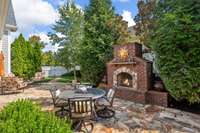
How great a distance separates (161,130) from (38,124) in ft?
14.2

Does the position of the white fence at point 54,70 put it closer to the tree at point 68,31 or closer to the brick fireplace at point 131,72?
the tree at point 68,31

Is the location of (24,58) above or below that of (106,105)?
above

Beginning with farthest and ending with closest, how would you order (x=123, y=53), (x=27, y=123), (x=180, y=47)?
(x=123, y=53) → (x=180, y=47) → (x=27, y=123)

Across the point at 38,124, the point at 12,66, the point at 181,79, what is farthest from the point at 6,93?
the point at 38,124

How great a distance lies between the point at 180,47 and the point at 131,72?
2.94 m

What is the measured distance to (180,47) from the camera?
8.13 m

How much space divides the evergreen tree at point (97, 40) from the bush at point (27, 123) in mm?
9349

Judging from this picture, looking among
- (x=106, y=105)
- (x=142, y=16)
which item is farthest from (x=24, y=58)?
(x=106, y=105)

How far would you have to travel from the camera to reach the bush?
279cm

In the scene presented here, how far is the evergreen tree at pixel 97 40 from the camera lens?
513 inches

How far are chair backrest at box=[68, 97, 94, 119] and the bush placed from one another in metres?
2.15

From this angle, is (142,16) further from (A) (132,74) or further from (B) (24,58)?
(B) (24,58)

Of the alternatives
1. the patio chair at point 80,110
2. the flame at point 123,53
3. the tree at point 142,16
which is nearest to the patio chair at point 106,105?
the patio chair at point 80,110

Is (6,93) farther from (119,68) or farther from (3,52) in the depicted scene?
(119,68)
